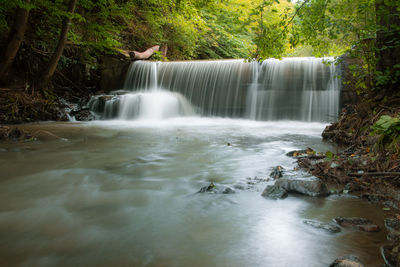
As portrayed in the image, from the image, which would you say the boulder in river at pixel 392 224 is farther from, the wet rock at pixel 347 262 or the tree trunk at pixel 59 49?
the tree trunk at pixel 59 49

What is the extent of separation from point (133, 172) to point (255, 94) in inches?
338

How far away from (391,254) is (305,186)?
4.03ft

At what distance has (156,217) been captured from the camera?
244cm

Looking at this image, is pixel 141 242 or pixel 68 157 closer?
pixel 141 242

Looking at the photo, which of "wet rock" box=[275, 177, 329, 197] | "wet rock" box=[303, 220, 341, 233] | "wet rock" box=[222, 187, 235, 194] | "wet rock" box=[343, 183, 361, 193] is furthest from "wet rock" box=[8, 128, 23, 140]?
"wet rock" box=[343, 183, 361, 193]

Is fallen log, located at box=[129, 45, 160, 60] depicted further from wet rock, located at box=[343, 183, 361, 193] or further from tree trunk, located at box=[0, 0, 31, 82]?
wet rock, located at box=[343, 183, 361, 193]

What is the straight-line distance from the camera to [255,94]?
1150 centimetres

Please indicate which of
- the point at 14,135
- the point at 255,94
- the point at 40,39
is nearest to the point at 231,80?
the point at 255,94

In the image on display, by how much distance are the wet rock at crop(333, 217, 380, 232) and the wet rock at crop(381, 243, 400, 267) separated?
28cm

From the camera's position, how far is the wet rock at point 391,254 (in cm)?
160

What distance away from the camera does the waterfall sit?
1043 centimetres

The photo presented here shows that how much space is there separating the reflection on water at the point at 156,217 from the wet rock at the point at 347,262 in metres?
0.10

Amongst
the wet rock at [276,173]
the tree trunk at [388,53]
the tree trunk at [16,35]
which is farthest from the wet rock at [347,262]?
the tree trunk at [16,35]

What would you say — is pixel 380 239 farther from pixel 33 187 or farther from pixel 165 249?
pixel 33 187
